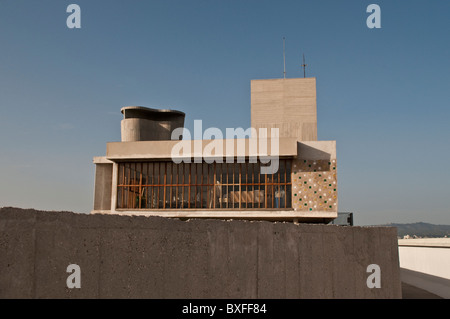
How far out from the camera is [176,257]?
6496 mm

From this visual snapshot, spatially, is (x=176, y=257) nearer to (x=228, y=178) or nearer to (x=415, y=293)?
(x=415, y=293)

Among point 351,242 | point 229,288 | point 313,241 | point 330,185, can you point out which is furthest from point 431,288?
point 229,288

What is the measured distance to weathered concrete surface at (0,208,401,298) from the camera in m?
4.98

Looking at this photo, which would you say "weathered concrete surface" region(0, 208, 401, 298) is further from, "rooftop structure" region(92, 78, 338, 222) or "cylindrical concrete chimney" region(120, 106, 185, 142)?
"cylindrical concrete chimney" region(120, 106, 185, 142)

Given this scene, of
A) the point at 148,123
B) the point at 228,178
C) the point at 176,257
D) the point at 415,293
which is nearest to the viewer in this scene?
the point at 176,257

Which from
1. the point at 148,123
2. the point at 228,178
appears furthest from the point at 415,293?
the point at 148,123

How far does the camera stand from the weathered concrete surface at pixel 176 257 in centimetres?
498

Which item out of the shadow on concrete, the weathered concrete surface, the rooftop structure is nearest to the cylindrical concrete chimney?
the rooftop structure

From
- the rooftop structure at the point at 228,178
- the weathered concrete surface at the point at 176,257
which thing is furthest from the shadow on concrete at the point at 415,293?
the weathered concrete surface at the point at 176,257

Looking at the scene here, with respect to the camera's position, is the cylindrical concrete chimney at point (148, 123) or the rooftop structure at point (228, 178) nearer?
the rooftop structure at point (228, 178)

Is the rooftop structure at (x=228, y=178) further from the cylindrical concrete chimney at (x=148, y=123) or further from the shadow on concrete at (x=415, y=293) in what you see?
the cylindrical concrete chimney at (x=148, y=123)

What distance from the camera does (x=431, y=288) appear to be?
20.1m
